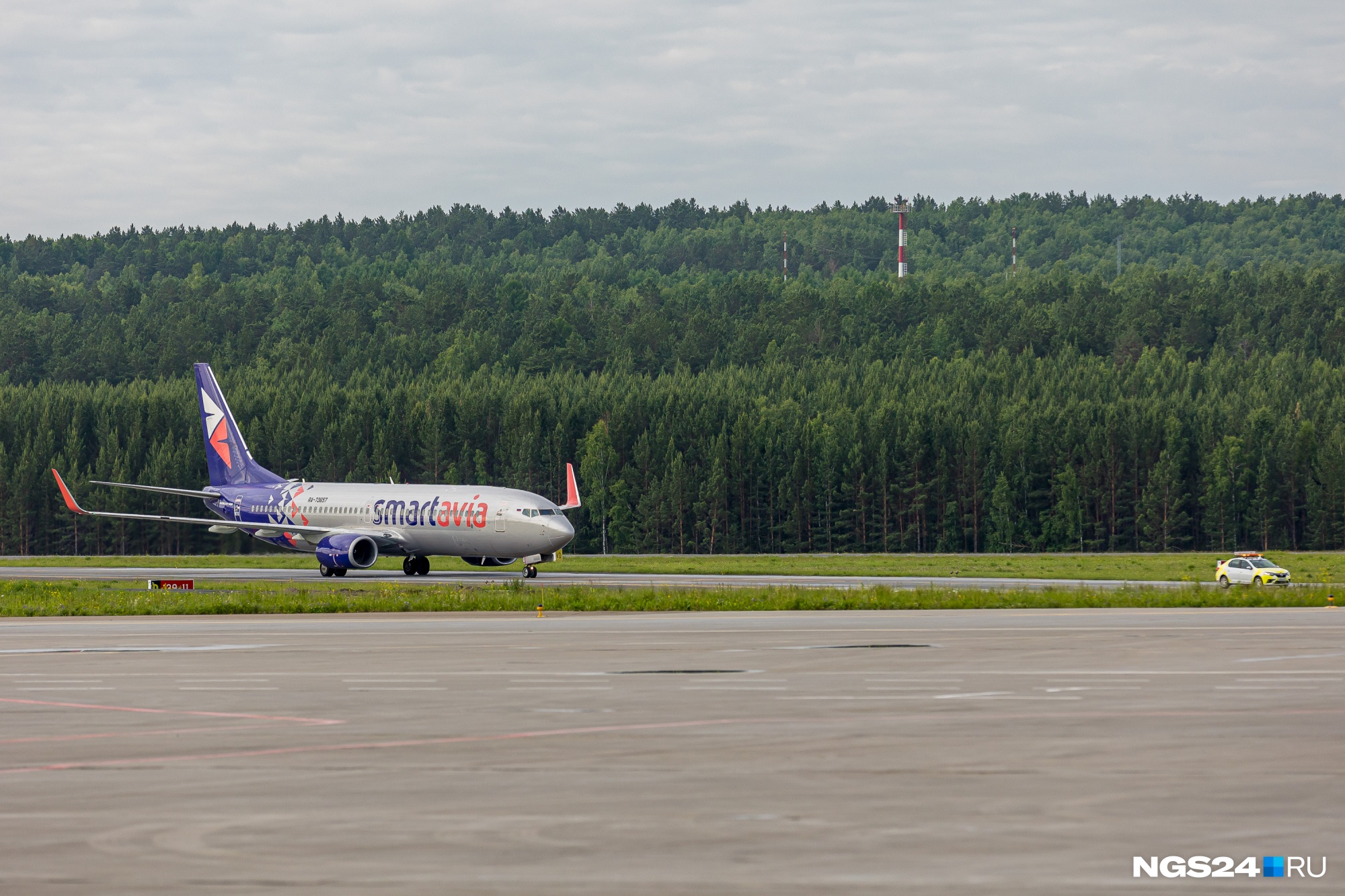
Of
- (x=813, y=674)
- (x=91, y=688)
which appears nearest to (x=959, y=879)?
(x=813, y=674)

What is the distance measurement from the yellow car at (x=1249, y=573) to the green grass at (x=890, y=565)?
1.30m

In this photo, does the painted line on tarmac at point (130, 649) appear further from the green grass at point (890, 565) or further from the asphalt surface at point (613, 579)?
the green grass at point (890, 565)

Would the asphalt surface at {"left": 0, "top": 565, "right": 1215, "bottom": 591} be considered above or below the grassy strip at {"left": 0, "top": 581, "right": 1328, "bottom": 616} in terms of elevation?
below

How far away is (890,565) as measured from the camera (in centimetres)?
9119

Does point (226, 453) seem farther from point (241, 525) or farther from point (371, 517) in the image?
point (371, 517)

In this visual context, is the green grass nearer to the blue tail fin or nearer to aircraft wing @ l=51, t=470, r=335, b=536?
the blue tail fin

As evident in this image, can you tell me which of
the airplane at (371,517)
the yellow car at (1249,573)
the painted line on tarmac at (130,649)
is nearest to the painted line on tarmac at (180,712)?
the painted line on tarmac at (130,649)

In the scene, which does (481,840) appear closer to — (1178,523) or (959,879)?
(959,879)

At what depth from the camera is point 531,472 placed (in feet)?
525

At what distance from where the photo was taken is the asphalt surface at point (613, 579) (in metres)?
61.8

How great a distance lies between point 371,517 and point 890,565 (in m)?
31.7

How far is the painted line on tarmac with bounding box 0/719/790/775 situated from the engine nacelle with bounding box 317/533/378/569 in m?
51.4

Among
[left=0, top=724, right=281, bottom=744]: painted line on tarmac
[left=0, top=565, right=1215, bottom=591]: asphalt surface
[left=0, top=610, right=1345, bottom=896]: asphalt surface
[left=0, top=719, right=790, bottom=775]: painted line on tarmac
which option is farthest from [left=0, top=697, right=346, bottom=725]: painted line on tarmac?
[left=0, top=565, right=1215, bottom=591]: asphalt surface

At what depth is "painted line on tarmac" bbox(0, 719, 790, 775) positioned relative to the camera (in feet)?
60.4
